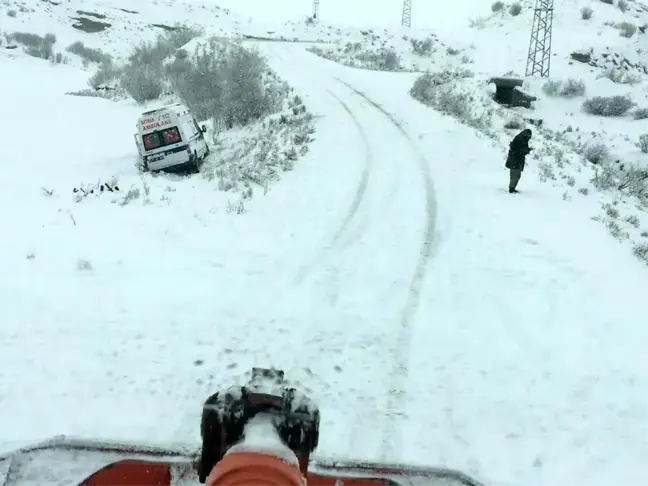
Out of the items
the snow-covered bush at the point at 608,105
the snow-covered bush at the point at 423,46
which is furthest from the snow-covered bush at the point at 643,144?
the snow-covered bush at the point at 423,46

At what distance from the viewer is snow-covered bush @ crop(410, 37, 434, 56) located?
46688mm

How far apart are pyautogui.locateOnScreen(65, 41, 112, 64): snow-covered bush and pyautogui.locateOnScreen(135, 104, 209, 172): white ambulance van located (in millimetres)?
28246

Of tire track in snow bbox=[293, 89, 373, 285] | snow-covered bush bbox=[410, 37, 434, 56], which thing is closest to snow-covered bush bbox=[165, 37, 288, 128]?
tire track in snow bbox=[293, 89, 373, 285]

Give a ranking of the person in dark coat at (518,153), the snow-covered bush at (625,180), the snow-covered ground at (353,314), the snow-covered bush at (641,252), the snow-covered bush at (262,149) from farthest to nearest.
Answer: the snow-covered bush at (625,180) → the snow-covered bush at (262,149) → the person in dark coat at (518,153) → the snow-covered bush at (641,252) → the snow-covered ground at (353,314)

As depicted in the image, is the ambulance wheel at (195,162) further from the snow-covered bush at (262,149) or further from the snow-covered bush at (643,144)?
the snow-covered bush at (643,144)

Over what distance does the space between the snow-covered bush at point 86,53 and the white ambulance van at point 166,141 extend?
92.7 ft

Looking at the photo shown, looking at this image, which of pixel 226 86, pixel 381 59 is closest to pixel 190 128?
pixel 226 86

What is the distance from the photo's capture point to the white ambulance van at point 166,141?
53.5ft

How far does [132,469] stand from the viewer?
7.12 feet

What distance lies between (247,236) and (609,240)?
6617 mm

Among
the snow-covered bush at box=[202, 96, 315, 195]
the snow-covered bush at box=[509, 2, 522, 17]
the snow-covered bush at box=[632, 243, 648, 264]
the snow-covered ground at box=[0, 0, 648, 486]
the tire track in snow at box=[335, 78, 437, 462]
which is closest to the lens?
the tire track in snow at box=[335, 78, 437, 462]

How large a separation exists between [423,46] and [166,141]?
36.3 m

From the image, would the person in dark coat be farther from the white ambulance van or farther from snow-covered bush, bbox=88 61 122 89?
snow-covered bush, bbox=88 61 122 89

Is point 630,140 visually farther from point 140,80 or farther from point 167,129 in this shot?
point 140,80
